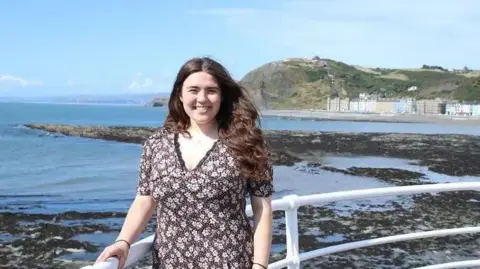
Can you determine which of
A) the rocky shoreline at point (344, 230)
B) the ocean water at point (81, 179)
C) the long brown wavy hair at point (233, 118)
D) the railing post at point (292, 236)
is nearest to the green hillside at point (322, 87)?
the ocean water at point (81, 179)

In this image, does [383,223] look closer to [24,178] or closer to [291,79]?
[24,178]

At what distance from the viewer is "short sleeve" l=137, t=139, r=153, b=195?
2.27 meters

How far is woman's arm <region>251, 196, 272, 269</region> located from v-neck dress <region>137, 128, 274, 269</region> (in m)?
0.03

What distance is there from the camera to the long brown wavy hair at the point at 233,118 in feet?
7.14

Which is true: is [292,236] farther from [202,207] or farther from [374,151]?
[374,151]

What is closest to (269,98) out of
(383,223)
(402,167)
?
(402,167)

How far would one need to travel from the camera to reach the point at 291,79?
194375mm

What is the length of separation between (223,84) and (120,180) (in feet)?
74.1

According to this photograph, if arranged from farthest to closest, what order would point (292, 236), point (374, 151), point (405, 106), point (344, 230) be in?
point (405, 106) → point (374, 151) → point (344, 230) → point (292, 236)

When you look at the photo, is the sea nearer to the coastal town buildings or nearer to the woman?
the woman

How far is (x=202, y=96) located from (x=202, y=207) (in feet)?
1.43

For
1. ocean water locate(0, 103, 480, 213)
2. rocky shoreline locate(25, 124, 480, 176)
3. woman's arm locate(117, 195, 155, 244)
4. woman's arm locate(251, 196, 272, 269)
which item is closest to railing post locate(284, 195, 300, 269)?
woman's arm locate(251, 196, 272, 269)

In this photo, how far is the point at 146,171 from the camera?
7.46 ft

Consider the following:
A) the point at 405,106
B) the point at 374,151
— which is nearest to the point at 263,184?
the point at 374,151
